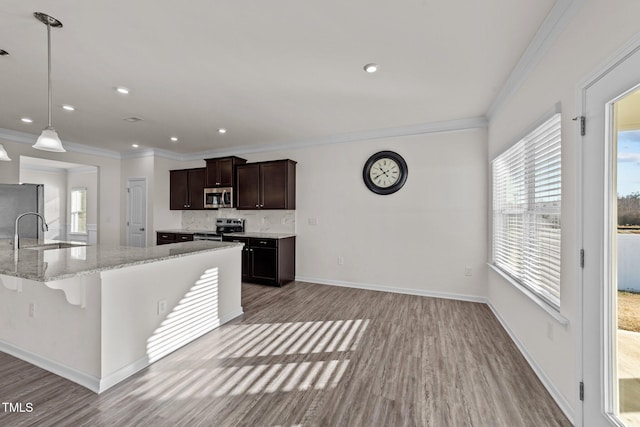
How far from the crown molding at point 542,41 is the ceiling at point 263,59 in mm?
47

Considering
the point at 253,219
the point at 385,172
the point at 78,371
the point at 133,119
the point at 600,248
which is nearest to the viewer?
the point at 600,248

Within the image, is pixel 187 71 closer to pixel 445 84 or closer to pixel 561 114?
pixel 445 84

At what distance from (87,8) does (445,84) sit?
3.00 m

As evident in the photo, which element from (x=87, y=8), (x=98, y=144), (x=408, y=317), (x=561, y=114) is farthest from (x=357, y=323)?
(x=98, y=144)

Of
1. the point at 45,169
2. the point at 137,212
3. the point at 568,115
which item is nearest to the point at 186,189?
the point at 137,212

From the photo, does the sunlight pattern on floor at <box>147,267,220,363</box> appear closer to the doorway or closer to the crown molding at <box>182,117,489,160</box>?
the crown molding at <box>182,117,489,160</box>

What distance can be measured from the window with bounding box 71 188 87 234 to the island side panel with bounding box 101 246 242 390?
725 cm

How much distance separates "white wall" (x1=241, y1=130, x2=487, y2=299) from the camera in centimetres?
402

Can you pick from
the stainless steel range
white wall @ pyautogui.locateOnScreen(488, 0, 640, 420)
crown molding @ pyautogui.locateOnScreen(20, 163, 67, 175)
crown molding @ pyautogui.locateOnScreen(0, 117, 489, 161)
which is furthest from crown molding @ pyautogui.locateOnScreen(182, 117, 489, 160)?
crown molding @ pyautogui.locateOnScreen(20, 163, 67, 175)

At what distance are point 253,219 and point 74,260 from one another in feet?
11.8

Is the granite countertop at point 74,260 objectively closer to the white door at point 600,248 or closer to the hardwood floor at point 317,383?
the hardwood floor at point 317,383

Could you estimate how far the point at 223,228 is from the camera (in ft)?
18.9

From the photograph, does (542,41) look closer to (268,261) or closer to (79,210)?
(268,261)

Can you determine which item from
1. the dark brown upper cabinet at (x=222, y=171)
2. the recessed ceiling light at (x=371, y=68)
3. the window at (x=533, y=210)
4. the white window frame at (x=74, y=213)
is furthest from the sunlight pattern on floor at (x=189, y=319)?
the white window frame at (x=74, y=213)
